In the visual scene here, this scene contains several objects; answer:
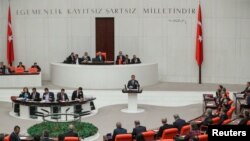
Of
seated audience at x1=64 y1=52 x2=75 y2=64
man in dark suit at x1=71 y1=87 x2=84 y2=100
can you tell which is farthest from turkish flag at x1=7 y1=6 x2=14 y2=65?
man in dark suit at x1=71 y1=87 x2=84 y2=100

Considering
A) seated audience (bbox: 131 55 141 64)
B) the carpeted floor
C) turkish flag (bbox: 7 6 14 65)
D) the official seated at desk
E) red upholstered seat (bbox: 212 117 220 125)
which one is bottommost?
the carpeted floor

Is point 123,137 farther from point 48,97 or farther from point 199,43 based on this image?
point 199,43

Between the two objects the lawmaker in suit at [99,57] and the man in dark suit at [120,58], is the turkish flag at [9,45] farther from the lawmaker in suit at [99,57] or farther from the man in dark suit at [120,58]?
the man in dark suit at [120,58]

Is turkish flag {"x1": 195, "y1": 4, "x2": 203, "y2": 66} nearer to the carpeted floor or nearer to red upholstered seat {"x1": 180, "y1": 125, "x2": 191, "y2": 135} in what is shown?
the carpeted floor

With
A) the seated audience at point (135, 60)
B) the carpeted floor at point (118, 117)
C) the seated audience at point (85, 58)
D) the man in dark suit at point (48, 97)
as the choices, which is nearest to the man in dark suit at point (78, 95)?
the man in dark suit at point (48, 97)

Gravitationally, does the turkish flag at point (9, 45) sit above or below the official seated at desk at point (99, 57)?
above

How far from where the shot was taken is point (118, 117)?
18078 mm

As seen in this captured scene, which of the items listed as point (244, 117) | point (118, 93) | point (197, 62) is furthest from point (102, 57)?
point (244, 117)

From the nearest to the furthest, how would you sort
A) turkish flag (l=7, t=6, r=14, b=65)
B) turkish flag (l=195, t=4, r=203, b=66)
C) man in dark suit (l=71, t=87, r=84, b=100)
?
1. man in dark suit (l=71, t=87, r=84, b=100)
2. turkish flag (l=195, t=4, r=203, b=66)
3. turkish flag (l=7, t=6, r=14, b=65)

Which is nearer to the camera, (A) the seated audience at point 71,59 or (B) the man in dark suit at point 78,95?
(B) the man in dark suit at point 78,95

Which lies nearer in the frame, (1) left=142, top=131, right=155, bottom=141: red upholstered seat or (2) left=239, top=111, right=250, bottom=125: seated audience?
(1) left=142, top=131, right=155, bottom=141: red upholstered seat

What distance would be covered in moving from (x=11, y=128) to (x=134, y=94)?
17.6 ft

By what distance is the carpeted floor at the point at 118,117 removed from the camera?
16.5 m

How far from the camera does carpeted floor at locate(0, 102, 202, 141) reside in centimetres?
1652
